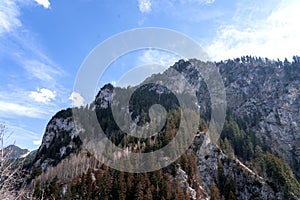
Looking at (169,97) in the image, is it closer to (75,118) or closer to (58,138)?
(75,118)

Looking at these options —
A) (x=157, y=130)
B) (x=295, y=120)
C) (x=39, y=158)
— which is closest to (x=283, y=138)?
(x=295, y=120)

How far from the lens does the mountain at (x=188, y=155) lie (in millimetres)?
76312

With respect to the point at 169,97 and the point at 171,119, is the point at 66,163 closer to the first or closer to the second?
the point at 171,119

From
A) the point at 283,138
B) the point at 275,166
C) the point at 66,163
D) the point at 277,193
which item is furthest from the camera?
the point at 283,138

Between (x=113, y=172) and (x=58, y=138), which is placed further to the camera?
(x=58, y=138)

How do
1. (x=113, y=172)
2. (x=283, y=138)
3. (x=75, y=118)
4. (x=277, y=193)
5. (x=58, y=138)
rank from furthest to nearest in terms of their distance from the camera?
(x=75, y=118), (x=58, y=138), (x=283, y=138), (x=277, y=193), (x=113, y=172)

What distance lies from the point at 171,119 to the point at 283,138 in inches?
3081

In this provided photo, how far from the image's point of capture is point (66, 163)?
429 ft

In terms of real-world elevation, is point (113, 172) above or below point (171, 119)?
below

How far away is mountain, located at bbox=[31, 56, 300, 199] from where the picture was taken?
250 feet

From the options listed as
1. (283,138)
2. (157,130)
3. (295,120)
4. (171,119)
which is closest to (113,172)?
(157,130)

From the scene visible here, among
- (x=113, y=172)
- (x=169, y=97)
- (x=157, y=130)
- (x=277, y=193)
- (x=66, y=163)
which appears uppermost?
(x=169, y=97)

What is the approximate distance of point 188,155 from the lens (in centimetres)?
9444

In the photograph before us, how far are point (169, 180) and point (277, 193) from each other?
40.4 m
